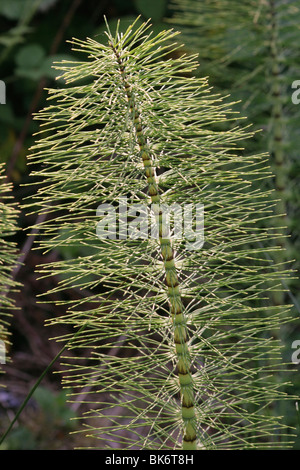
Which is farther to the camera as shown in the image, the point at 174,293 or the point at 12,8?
the point at 12,8

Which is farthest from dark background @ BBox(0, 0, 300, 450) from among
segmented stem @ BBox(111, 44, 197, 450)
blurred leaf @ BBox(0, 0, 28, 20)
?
segmented stem @ BBox(111, 44, 197, 450)

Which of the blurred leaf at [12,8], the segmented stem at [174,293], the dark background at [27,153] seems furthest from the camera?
the blurred leaf at [12,8]

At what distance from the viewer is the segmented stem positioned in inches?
26.9

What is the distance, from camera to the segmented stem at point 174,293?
68 centimetres

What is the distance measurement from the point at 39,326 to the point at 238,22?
3.28 feet

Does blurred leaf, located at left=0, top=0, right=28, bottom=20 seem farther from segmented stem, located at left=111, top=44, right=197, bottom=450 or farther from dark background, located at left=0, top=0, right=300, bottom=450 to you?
segmented stem, located at left=111, top=44, right=197, bottom=450

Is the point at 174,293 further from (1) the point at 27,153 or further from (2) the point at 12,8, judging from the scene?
(2) the point at 12,8

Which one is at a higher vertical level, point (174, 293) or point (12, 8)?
point (12, 8)

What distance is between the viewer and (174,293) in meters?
0.69

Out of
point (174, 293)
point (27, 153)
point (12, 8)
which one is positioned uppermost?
point (12, 8)

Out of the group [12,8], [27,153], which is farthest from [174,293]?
[12,8]

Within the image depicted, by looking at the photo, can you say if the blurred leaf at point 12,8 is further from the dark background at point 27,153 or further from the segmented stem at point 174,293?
the segmented stem at point 174,293

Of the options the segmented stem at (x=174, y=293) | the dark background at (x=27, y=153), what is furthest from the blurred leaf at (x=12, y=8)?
the segmented stem at (x=174, y=293)

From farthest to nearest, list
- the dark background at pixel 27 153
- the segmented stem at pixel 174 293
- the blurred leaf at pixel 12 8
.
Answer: the blurred leaf at pixel 12 8 → the dark background at pixel 27 153 → the segmented stem at pixel 174 293
